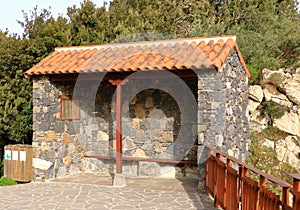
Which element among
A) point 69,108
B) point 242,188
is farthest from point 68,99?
point 242,188

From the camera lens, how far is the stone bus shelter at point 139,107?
7.25 meters

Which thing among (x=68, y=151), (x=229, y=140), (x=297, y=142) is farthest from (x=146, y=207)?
(x=297, y=142)

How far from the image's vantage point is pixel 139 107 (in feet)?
30.4

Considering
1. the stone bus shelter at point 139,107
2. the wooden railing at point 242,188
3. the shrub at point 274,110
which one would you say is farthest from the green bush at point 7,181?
the shrub at point 274,110

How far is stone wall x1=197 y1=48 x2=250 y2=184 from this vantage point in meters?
6.95

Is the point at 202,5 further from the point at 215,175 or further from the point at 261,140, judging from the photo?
the point at 215,175

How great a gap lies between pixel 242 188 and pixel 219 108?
2.65m

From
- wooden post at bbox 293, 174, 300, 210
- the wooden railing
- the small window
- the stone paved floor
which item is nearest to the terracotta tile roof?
the small window

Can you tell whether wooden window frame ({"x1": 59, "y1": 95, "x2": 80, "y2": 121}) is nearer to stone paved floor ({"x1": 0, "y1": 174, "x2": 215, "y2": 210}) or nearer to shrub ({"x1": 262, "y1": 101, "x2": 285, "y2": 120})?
stone paved floor ({"x1": 0, "y1": 174, "x2": 215, "y2": 210})

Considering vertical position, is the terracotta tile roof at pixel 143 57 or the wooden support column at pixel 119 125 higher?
the terracotta tile roof at pixel 143 57

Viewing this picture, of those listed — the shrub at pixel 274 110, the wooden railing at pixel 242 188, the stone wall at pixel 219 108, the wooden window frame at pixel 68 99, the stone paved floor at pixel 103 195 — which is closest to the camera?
the wooden railing at pixel 242 188

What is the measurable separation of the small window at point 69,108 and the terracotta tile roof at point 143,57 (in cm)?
96

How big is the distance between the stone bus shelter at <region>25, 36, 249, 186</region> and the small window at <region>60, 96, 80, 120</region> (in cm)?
3

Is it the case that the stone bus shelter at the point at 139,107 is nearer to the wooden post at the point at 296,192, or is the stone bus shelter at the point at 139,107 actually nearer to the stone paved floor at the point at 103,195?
the stone paved floor at the point at 103,195
